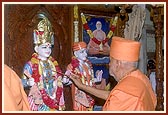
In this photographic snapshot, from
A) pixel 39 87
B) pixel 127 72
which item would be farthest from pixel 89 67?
pixel 127 72

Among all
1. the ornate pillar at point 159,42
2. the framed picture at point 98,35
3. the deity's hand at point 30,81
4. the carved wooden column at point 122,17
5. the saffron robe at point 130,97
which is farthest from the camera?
the carved wooden column at point 122,17

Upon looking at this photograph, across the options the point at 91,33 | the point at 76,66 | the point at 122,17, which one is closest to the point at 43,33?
the point at 76,66

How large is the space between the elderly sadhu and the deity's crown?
109 cm

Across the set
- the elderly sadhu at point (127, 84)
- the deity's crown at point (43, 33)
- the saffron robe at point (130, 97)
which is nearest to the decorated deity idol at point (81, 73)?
the deity's crown at point (43, 33)

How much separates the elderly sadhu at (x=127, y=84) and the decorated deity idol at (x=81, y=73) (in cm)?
116

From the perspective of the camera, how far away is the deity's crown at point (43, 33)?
328 cm

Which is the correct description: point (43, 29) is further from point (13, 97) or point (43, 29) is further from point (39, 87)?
point (13, 97)

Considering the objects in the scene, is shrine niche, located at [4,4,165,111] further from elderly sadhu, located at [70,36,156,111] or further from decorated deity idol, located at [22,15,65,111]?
elderly sadhu, located at [70,36,156,111]

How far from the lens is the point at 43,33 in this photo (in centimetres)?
329

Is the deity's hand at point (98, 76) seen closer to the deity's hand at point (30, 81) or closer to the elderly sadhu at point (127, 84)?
the deity's hand at point (30, 81)

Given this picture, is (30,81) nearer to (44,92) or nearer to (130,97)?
(44,92)

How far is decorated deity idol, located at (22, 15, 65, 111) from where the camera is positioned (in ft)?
10.7

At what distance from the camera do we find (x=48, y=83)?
10.9 ft

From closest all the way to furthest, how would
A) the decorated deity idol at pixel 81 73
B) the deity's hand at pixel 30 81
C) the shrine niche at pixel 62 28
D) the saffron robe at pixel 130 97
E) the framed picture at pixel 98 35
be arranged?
the saffron robe at pixel 130 97, the deity's hand at pixel 30 81, the shrine niche at pixel 62 28, the decorated deity idol at pixel 81 73, the framed picture at pixel 98 35
